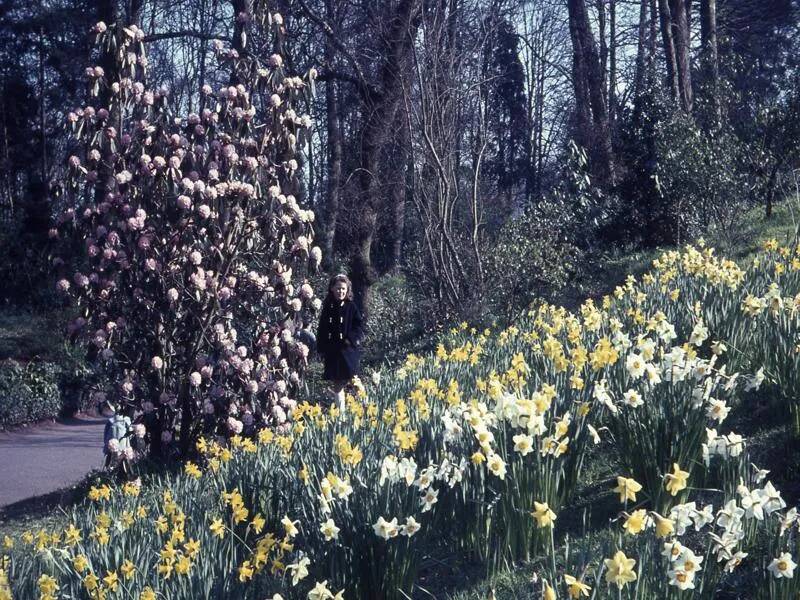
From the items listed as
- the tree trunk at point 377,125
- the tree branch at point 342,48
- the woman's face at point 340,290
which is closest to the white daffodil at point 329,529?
the woman's face at point 340,290

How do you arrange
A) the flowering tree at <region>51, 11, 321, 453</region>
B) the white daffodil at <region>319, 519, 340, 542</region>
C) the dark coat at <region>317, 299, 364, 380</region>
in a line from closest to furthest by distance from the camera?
the white daffodil at <region>319, 519, 340, 542</region>, the flowering tree at <region>51, 11, 321, 453</region>, the dark coat at <region>317, 299, 364, 380</region>

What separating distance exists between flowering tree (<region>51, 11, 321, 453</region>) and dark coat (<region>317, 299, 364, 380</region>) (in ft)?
1.66

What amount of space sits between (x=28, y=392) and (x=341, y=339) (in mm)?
8923

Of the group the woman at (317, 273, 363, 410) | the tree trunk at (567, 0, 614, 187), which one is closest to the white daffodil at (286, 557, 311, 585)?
the woman at (317, 273, 363, 410)

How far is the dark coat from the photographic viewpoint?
8.34 metres

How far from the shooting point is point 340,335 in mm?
8414

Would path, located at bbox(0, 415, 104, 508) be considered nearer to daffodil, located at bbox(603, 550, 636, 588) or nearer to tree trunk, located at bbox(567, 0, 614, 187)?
daffodil, located at bbox(603, 550, 636, 588)

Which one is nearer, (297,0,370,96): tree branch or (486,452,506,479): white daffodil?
(486,452,506,479): white daffodil

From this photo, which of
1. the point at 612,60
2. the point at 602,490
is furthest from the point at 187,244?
the point at 612,60

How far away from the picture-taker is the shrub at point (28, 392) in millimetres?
14641

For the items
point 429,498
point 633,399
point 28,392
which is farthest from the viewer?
point 28,392

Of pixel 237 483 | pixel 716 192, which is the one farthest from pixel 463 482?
pixel 716 192

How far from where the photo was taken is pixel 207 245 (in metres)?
7.40

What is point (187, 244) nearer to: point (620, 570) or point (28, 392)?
point (620, 570)
